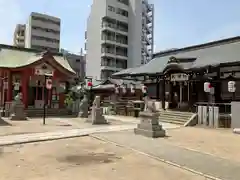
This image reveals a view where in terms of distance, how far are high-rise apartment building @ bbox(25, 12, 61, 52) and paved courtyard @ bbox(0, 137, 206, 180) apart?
222 ft

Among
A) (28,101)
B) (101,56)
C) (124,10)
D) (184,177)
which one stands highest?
(124,10)

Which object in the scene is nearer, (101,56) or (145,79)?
(145,79)

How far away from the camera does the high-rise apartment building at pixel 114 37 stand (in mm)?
59062

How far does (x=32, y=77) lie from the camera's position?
25484mm

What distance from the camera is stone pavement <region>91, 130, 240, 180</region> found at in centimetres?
719

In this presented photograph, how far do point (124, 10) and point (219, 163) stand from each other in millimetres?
58331

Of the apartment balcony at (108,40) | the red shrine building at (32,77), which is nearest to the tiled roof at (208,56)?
the red shrine building at (32,77)

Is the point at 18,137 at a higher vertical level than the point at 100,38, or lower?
lower

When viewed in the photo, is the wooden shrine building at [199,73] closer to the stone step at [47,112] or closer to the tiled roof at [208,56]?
the tiled roof at [208,56]

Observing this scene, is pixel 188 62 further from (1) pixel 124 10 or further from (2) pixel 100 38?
(1) pixel 124 10

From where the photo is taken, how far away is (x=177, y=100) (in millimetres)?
25953

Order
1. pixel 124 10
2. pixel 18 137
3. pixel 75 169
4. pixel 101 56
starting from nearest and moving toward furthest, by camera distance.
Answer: pixel 75 169 → pixel 18 137 → pixel 101 56 → pixel 124 10

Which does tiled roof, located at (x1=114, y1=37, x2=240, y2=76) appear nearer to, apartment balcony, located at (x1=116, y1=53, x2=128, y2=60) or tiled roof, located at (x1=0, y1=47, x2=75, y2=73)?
tiled roof, located at (x1=0, y1=47, x2=75, y2=73)

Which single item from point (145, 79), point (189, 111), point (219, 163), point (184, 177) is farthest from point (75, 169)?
point (145, 79)
